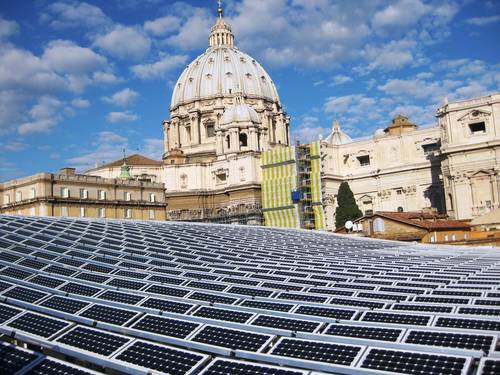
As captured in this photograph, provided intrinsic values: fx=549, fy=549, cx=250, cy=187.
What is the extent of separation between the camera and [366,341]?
1276 centimetres

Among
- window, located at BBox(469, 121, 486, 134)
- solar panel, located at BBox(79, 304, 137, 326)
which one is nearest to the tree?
window, located at BBox(469, 121, 486, 134)

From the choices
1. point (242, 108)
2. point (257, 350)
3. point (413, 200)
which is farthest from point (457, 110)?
point (257, 350)

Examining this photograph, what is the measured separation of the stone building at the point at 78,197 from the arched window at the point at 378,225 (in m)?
37.0

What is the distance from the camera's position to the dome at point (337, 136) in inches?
5349

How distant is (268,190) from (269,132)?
32.7m

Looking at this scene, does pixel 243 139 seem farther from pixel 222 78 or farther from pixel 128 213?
pixel 128 213

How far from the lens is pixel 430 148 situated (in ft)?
332

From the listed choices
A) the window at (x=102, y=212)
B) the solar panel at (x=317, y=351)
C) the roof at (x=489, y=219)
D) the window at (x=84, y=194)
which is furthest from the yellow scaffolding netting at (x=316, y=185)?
the solar panel at (x=317, y=351)

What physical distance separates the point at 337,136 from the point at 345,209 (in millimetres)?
47924

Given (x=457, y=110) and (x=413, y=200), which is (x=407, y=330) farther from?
(x=413, y=200)

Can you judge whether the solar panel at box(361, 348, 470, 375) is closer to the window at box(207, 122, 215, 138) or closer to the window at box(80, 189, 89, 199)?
the window at box(80, 189, 89, 199)

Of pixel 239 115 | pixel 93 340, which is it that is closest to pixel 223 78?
pixel 239 115

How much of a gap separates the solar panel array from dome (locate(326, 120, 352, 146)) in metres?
109

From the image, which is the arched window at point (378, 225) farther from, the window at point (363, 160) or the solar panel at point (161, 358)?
the solar panel at point (161, 358)
